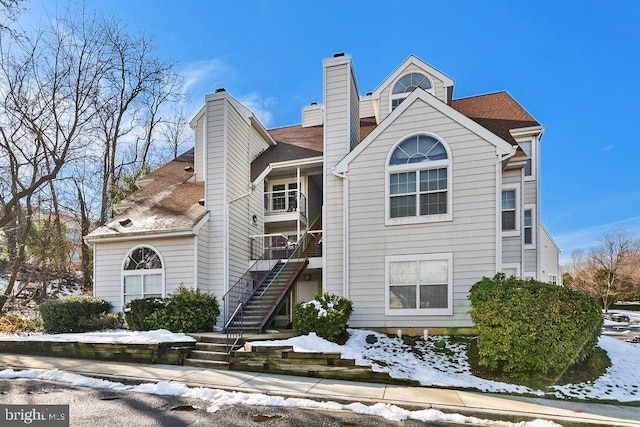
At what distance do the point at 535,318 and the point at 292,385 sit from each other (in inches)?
202

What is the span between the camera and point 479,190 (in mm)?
10672

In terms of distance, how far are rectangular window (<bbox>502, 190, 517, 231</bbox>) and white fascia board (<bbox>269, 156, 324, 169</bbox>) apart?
650 centimetres

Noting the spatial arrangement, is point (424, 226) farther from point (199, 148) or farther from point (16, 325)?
point (16, 325)

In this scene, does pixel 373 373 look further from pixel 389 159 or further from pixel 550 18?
pixel 550 18

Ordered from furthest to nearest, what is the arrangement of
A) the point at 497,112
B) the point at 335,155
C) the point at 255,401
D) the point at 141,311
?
1. the point at 497,112
2. the point at 335,155
3. the point at 141,311
4. the point at 255,401

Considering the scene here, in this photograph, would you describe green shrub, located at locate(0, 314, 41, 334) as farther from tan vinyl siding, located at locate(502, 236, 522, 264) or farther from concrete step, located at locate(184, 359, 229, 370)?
tan vinyl siding, located at locate(502, 236, 522, 264)

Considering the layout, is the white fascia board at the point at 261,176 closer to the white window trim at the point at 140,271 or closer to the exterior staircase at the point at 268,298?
the exterior staircase at the point at 268,298

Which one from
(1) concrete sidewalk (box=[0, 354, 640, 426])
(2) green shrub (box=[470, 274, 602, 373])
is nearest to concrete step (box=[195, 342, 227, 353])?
(1) concrete sidewalk (box=[0, 354, 640, 426])

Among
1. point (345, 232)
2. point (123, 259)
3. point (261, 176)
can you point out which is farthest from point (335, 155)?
point (123, 259)

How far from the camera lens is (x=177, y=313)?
36.0ft

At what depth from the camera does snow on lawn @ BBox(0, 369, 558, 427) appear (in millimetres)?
5574

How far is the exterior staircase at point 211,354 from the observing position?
8523mm

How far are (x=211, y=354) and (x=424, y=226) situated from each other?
21.7 feet

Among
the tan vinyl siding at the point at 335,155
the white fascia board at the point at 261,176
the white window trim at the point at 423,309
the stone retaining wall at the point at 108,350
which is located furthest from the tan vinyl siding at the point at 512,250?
the stone retaining wall at the point at 108,350
